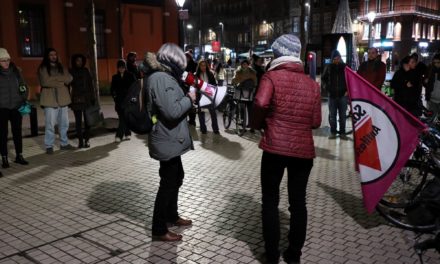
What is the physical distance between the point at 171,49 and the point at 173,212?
1738mm

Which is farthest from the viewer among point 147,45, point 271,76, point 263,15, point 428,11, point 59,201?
point 263,15

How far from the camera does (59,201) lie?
567cm

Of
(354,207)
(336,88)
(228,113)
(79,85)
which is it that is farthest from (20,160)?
(336,88)

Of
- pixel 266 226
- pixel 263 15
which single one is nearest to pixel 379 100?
pixel 266 226

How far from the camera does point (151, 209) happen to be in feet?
17.5

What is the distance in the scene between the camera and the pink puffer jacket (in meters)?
3.50

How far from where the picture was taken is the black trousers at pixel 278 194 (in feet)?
11.8

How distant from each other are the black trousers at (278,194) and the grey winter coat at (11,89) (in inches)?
204

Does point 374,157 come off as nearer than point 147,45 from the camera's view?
Yes

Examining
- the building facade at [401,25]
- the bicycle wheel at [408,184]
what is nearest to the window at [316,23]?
the building facade at [401,25]

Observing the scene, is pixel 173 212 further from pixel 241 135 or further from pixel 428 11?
pixel 428 11

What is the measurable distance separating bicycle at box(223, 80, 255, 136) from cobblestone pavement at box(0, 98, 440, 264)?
2.51 metres

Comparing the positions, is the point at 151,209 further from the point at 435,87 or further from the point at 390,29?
the point at 390,29

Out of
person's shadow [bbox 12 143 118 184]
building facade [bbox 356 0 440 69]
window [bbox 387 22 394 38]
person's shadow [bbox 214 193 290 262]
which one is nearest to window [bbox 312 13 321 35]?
building facade [bbox 356 0 440 69]
